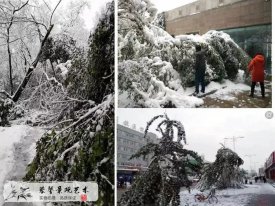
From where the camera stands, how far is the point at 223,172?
103 inches

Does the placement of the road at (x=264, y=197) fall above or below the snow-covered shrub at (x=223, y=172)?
below

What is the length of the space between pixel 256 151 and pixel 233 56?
0.60 metres

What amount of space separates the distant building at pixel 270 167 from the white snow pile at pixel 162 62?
20.1 inches

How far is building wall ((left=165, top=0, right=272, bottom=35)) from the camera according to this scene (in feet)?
8.25

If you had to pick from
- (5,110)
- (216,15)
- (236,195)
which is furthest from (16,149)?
(216,15)

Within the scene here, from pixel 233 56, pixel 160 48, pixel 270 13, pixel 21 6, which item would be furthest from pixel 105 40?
pixel 270 13

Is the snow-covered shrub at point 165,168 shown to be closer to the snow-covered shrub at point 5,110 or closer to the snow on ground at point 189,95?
the snow on ground at point 189,95

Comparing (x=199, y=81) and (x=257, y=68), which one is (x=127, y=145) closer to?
(x=199, y=81)

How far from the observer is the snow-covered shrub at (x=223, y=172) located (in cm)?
258

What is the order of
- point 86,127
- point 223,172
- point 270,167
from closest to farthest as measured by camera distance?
point 270,167
point 223,172
point 86,127

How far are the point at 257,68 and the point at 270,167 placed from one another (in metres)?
0.60

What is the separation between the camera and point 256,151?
254 cm

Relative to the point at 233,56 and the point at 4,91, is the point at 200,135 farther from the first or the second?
the point at 4,91

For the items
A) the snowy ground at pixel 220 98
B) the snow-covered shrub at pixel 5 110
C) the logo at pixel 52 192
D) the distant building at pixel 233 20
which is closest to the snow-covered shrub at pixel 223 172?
the snowy ground at pixel 220 98
